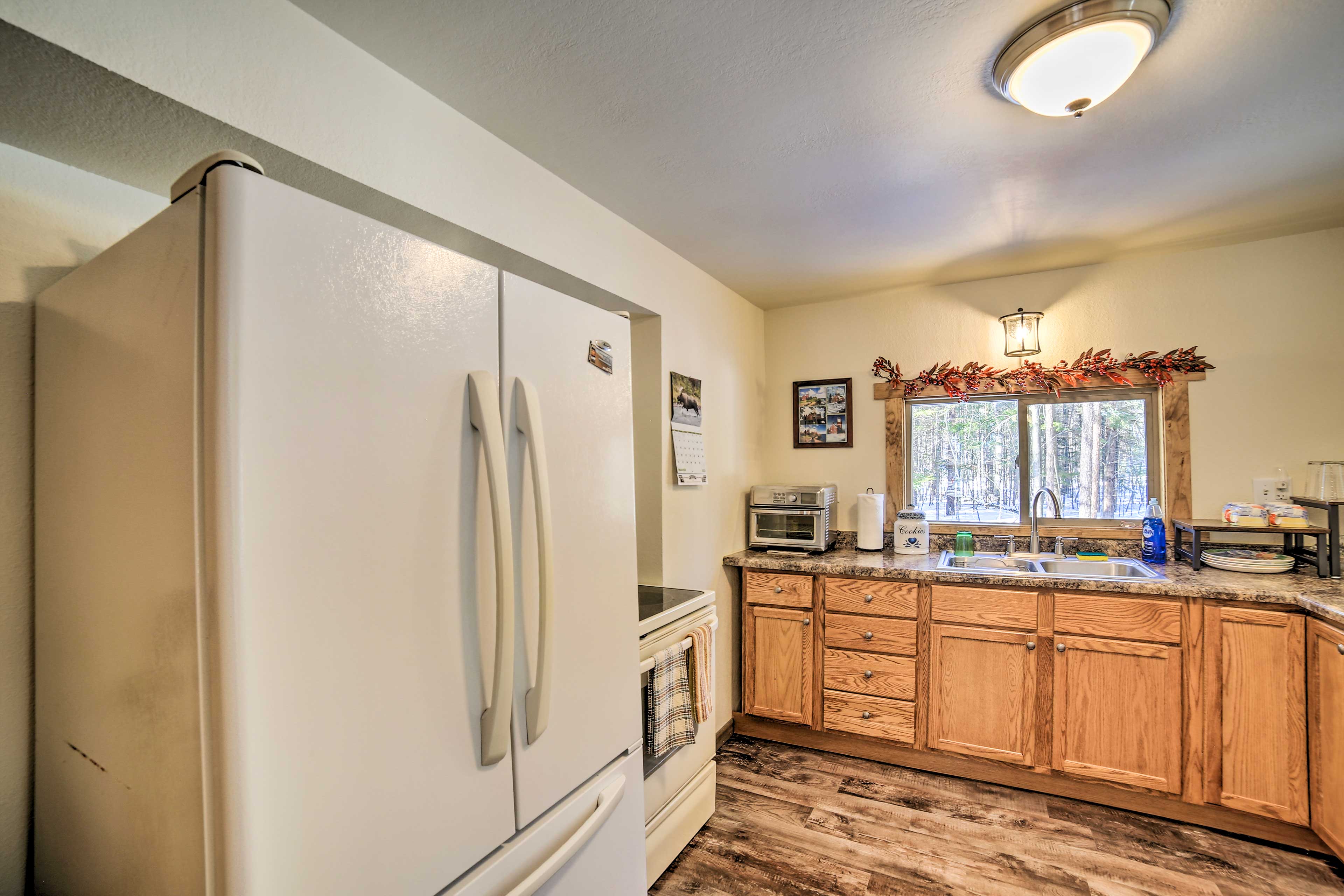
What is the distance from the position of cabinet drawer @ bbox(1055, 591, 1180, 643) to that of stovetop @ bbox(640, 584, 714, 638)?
4.90 ft

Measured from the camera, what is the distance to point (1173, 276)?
115 inches

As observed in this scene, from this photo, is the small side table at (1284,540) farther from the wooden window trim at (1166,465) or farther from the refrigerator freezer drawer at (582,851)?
the refrigerator freezer drawer at (582,851)

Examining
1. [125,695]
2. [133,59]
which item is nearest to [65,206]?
[133,59]

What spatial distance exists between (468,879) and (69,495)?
92 cm

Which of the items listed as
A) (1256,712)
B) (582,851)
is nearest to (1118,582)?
(1256,712)

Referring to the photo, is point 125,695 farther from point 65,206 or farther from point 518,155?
point 518,155

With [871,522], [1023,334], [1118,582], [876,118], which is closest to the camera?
[876,118]

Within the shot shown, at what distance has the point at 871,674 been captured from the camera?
2908 millimetres

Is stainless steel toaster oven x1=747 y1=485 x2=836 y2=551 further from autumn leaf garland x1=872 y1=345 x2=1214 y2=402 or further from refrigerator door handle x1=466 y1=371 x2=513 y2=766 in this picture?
refrigerator door handle x1=466 y1=371 x2=513 y2=766

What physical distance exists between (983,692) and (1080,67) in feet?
7.66

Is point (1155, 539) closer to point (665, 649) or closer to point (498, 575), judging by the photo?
point (665, 649)

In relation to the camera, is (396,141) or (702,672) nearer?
(396,141)

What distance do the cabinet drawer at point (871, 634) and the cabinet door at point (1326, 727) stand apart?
4.26ft

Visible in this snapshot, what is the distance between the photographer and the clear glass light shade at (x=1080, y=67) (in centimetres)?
141
